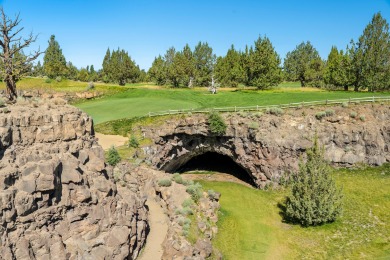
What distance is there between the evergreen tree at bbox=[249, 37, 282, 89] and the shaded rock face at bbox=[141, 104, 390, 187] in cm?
2905

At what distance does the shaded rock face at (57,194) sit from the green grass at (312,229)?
37.0 feet

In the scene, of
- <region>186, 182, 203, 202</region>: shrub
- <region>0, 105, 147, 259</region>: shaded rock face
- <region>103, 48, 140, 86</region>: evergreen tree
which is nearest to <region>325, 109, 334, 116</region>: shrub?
<region>186, 182, 203, 202</region>: shrub

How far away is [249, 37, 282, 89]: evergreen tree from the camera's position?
2849 inches

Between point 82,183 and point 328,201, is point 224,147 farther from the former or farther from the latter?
point 82,183

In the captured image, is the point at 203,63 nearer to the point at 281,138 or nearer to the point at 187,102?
the point at 187,102

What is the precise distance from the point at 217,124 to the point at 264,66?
3479cm

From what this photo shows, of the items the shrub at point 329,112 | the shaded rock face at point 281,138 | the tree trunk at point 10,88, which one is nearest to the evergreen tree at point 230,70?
the shrub at point 329,112

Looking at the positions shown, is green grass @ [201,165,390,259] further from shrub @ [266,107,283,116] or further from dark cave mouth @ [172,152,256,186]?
shrub @ [266,107,283,116]

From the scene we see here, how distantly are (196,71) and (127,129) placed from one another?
50188 mm

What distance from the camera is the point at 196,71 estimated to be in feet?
303

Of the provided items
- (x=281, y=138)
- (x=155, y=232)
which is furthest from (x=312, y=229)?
(x=155, y=232)

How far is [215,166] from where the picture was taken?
4981 cm

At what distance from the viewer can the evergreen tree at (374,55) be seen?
190 feet

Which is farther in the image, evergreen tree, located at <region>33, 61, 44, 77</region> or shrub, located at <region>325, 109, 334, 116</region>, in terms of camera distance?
shrub, located at <region>325, 109, 334, 116</region>
